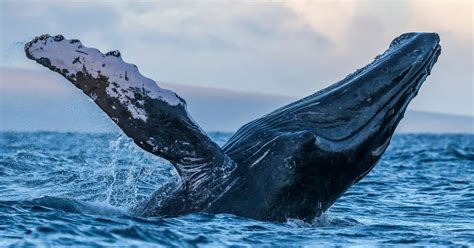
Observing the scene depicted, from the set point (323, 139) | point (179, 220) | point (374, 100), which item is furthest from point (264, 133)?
point (179, 220)

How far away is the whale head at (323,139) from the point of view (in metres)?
10.1

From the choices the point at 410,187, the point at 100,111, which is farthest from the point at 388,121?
the point at 410,187

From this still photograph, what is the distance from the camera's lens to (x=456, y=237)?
10.7 m

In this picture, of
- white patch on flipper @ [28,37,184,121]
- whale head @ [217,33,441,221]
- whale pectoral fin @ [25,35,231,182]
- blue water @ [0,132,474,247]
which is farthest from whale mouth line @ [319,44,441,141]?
white patch on flipper @ [28,37,184,121]

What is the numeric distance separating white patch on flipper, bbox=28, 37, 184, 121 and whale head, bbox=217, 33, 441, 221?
45.7 inches

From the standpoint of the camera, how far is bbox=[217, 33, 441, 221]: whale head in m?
10.1

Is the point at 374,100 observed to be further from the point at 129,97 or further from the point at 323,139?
the point at 129,97

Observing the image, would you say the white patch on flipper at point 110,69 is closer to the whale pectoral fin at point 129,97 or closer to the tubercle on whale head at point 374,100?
the whale pectoral fin at point 129,97

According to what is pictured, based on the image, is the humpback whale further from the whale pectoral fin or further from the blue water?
the blue water

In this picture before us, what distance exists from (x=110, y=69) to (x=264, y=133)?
1.91 m

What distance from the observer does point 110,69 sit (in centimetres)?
968

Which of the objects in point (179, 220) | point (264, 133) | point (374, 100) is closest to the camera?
point (179, 220)

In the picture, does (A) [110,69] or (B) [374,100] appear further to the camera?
(B) [374,100]

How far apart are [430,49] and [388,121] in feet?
3.56
